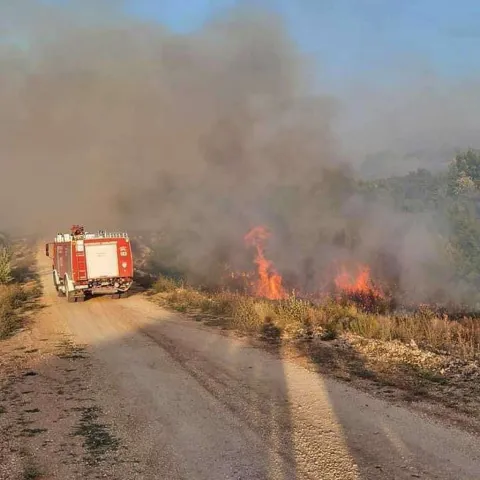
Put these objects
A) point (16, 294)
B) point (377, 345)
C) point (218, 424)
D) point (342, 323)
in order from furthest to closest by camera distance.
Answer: point (16, 294) < point (342, 323) < point (377, 345) < point (218, 424)

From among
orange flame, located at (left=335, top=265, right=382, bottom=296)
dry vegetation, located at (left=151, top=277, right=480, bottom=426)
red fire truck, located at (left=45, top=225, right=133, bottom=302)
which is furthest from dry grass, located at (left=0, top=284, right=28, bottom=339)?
orange flame, located at (left=335, top=265, right=382, bottom=296)

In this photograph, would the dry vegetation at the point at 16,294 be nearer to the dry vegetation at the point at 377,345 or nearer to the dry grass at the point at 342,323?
the dry grass at the point at 342,323

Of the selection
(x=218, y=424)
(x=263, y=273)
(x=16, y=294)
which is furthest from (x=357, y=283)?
(x=218, y=424)

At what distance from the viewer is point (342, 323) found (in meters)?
11.4

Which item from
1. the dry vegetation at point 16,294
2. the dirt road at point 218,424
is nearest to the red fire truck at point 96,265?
the dry vegetation at point 16,294

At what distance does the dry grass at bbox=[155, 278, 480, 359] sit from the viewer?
945 cm

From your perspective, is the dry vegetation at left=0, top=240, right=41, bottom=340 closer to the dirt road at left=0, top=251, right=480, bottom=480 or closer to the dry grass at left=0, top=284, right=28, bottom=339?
the dry grass at left=0, top=284, right=28, bottom=339

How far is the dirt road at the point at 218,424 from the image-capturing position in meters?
4.87

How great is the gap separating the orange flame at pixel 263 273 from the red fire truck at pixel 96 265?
827 cm

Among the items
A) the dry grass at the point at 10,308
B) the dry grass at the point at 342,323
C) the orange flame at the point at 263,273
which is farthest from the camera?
the orange flame at the point at 263,273

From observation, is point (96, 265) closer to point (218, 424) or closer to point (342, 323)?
point (342, 323)

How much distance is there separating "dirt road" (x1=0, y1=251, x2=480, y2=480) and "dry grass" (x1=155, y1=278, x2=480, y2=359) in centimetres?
216

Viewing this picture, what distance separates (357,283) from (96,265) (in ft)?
55.6

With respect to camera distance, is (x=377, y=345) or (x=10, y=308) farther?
(x=10, y=308)
